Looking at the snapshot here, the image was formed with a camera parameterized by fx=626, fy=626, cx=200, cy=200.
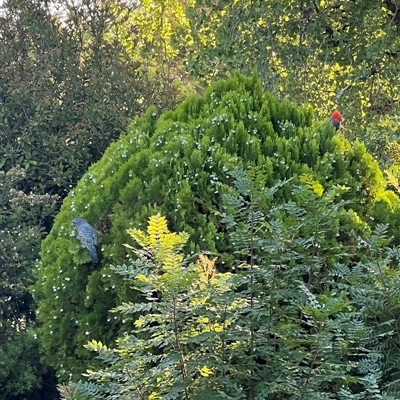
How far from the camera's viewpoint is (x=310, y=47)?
22.3 feet

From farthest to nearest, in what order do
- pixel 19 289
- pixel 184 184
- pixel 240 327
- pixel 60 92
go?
pixel 60 92, pixel 19 289, pixel 184 184, pixel 240 327

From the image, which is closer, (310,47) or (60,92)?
(60,92)

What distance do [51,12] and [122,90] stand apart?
112 centimetres

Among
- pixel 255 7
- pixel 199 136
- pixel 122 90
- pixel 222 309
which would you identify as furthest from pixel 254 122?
pixel 255 7

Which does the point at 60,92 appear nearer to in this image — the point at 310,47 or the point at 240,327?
the point at 310,47

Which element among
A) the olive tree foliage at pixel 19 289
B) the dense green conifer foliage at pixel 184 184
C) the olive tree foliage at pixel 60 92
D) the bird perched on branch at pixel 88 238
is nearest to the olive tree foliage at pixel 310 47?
the olive tree foliage at pixel 60 92

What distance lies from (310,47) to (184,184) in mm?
4441

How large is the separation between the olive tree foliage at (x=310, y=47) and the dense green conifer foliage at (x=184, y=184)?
3.29m

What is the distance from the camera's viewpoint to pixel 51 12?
6.46 m

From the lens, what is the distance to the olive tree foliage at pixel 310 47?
6.57 metres

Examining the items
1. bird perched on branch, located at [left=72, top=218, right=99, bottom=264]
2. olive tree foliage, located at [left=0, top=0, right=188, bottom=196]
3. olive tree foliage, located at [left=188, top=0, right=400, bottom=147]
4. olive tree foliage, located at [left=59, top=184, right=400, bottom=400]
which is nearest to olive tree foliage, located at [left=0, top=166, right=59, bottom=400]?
olive tree foliage, located at [left=0, top=0, right=188, bottom=196]

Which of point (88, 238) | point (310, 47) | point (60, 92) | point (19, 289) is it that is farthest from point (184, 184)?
point (310, 47)

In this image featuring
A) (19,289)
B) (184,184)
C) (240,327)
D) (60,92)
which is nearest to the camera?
(240,327)

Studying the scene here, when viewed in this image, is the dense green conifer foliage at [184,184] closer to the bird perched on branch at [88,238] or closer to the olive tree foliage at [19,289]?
the bird perched on branch at [88,238]
